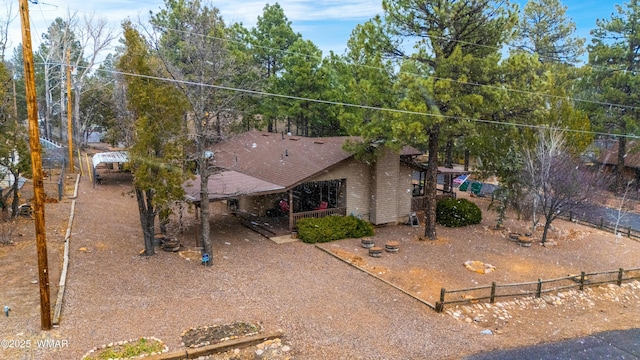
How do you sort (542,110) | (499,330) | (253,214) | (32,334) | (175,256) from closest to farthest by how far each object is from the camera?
1. (32,334)
2. (499,330)
3. (175,256)
4. (542,110)
5. (253,214)

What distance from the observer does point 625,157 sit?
1281 inches

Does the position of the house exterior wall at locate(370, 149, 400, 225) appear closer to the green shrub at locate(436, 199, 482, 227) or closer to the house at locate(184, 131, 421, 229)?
the house at locate(184, 131, 421, 229)

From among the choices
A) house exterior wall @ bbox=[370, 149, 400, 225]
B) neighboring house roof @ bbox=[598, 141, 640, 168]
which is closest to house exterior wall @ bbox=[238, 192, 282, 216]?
house exterior wall @ bbox=[370, 149, 400, 225]

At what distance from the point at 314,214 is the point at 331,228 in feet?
4.43

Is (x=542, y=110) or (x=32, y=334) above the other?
(x=542, y=110)

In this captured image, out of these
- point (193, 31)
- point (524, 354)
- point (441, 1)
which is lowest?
point (524, 354)

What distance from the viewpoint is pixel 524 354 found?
971 centimetres

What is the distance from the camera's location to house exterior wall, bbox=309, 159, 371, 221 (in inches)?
755

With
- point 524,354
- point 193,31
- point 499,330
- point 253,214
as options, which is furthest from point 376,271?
point 193,31

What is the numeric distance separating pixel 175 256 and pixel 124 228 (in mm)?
4520

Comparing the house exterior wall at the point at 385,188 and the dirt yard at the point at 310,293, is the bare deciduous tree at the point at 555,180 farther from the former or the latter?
the house exterior wall at the point at 385,188

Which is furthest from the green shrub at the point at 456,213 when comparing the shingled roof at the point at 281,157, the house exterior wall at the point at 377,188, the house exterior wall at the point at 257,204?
the house exterior wall at the point at 257,204

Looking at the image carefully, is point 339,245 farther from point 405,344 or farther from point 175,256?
point 405,344

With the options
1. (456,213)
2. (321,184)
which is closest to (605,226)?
(456,213)
